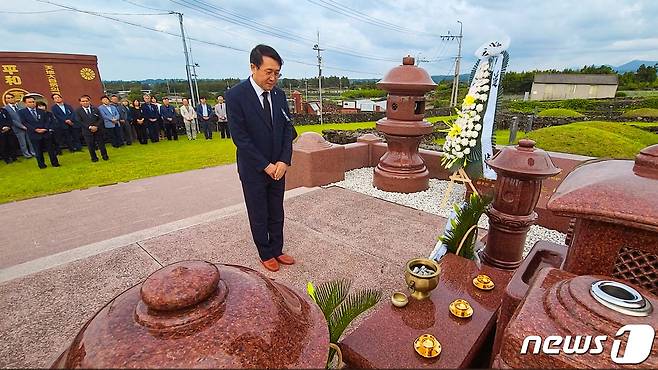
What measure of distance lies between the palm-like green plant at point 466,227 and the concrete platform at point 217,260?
1.79 feet

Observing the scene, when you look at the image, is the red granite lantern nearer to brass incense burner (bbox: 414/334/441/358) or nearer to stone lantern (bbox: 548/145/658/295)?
stone lantern (bbox: 548/145/658/295)

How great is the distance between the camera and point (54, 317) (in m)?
2.25

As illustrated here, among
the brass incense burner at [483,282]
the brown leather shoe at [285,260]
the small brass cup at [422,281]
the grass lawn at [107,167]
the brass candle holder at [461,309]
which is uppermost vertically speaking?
the small brass cup at [422,281]

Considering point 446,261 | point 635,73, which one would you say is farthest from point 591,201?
point 635,73

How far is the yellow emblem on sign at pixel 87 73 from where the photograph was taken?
10617 mm

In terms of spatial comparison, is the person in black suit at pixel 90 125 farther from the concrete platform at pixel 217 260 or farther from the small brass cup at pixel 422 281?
the small brass cup at pixel 422 281

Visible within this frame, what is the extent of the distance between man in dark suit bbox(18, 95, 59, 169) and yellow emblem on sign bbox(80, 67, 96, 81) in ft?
12.1

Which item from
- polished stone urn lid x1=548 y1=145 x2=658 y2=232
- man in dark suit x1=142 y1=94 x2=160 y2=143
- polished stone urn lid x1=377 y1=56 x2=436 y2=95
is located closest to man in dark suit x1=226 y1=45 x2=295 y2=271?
polished stone urn lid x1=548 y1=145 x2=658 y2=232

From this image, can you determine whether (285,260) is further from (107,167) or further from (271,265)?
(107,167)

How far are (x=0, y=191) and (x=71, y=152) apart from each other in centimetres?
450

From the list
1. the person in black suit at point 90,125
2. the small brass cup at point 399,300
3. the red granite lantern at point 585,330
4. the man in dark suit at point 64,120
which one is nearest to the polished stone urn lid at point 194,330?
the red granite lantern at point 585,330

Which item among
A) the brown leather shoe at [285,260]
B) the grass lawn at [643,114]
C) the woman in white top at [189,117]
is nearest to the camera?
the brown leather shoe at [285,260]

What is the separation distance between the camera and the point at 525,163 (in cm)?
220

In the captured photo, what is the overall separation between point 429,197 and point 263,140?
320cm
